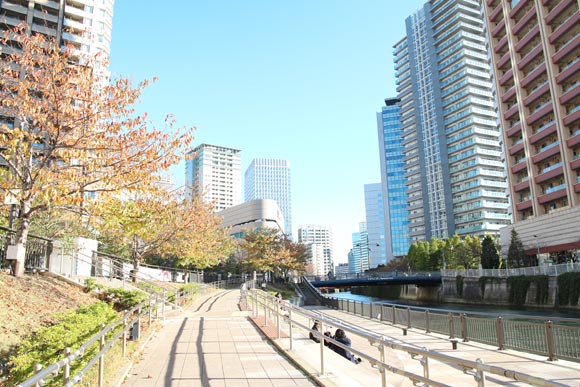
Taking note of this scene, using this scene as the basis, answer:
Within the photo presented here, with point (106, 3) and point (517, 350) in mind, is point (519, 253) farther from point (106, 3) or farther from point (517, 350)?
point (106, 3)

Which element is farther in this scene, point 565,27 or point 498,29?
point 498,29

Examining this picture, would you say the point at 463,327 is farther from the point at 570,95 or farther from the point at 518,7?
the point at 518,7

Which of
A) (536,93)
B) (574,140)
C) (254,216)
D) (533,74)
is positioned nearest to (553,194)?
(574,140)

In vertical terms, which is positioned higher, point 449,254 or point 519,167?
Answer: point 519,167

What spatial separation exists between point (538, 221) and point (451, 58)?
79.7 m

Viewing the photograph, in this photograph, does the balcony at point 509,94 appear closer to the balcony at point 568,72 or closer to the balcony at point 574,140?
the balcony at point 568,72

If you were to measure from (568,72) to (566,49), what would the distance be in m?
2.63

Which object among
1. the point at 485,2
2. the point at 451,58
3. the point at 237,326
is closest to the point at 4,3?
the point at 485,2

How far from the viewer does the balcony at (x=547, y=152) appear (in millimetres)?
47800

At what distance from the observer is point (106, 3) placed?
8600 cm

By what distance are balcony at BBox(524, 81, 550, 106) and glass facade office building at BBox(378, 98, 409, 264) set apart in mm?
91147

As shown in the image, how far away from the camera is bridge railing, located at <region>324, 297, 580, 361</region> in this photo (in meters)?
11.1

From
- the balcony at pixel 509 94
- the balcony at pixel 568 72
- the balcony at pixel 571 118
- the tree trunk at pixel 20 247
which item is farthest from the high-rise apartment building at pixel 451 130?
the tree trunk at pixel 20 247

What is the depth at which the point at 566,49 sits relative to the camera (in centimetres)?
4641
